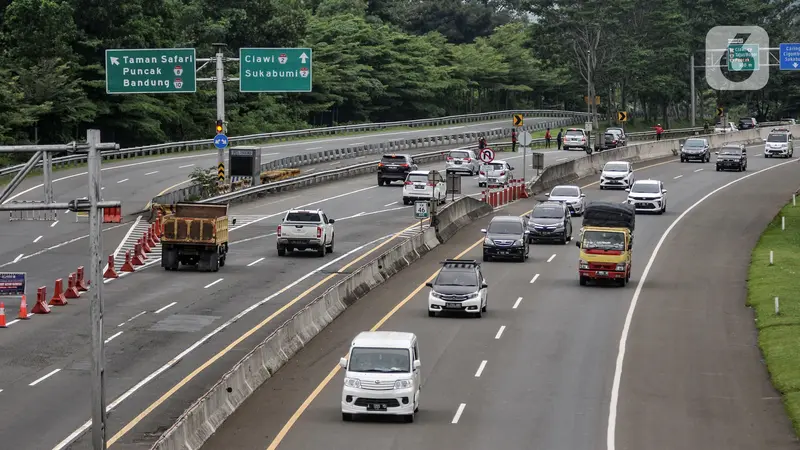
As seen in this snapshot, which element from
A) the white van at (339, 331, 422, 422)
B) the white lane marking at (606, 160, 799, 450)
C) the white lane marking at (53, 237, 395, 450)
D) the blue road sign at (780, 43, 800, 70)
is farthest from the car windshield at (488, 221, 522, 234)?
the blue road sign at (780, 43, 800, 70)

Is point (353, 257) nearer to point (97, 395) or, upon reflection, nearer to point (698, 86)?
point (97, 395)

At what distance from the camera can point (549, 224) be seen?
56.9 meters

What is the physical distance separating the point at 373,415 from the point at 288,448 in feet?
9.35

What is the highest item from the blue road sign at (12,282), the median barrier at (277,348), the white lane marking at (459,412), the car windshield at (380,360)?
the blue road sign at (12,282)

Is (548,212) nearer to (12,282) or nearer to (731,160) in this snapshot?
(12,282)

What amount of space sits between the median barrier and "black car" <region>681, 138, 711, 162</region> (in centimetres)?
4218

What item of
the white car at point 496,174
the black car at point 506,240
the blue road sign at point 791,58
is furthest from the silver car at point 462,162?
the blue road sign at point 791,58

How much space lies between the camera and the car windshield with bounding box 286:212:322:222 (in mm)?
52263

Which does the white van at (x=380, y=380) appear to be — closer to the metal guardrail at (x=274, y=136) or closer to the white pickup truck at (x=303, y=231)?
the white pickup truck at (x=303, y=231)

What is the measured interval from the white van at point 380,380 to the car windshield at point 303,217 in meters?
24.0

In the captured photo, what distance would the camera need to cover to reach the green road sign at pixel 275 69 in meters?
70.4

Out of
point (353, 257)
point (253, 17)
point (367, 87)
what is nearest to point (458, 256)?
point (353, 257)

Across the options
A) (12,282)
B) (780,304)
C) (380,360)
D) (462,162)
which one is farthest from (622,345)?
(462,162)

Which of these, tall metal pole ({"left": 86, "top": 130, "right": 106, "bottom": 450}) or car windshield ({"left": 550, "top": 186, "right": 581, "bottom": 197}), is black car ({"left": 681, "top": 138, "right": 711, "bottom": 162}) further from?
tall metal pole ({"left": 86, "top": 130, "right": 106, "bottom": 450})
